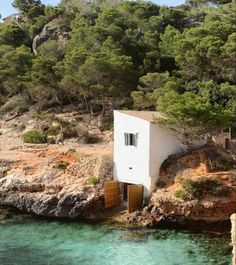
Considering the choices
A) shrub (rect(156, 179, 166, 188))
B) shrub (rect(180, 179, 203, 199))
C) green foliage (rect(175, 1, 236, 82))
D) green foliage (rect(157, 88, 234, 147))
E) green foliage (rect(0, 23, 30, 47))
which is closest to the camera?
shrub (rect(180, 179, 203, 199))

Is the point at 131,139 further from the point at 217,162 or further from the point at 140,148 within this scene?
the point at 217,162

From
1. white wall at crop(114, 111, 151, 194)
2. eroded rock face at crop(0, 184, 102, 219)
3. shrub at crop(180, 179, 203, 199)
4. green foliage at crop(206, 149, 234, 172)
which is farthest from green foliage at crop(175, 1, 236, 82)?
eroded rock face at crop(0, 184, 102, 219)

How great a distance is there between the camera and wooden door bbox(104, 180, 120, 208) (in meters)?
29.5

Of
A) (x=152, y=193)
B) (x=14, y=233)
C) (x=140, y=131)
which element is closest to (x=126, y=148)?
(x=140, y=131)

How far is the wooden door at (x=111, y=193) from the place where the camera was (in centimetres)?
2950

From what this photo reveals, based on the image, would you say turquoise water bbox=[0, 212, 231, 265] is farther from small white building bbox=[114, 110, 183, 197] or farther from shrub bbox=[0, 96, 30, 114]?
shrub bbox=[0, 96, 30, 114]

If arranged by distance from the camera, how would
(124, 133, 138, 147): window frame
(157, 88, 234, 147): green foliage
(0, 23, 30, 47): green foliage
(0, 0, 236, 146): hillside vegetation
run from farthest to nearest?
(0, 23, 30, 47): green foliage → (0, 0, 236, 146): hillside vegetation → (124, 133, 138, 147): window frame → (157, 88, 234, 147): green foliage

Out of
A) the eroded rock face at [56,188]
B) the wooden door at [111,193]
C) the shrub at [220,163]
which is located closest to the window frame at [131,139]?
the eroded rock face at [56,188]

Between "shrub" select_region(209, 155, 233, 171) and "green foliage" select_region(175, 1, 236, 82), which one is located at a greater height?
"green foliage" select_region(175, 1, 236, 82)

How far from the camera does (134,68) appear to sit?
47.2 metres

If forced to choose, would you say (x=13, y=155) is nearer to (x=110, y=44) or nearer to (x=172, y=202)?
(x=172, y=202)

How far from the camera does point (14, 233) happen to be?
2681cm

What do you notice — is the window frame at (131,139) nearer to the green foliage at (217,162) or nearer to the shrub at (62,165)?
the green foliage at (217,162)

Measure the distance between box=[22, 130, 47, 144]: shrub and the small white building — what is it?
11.2 meters
